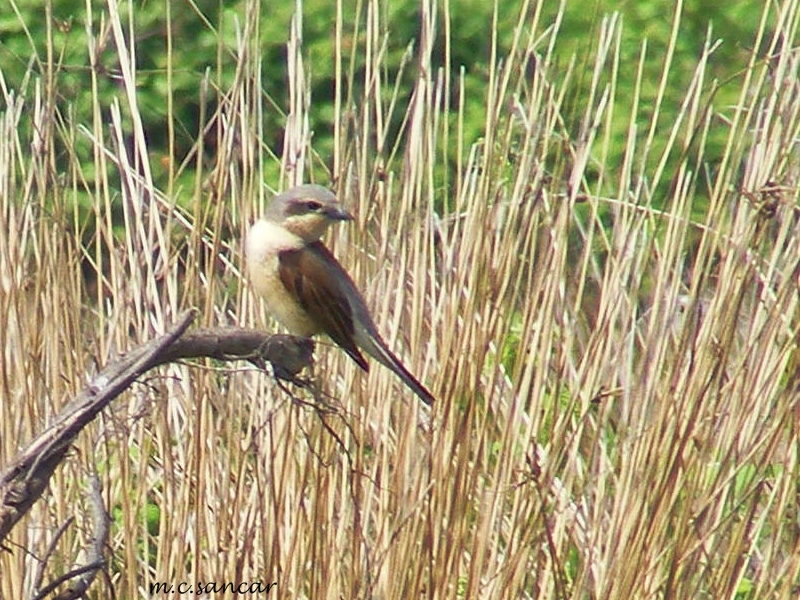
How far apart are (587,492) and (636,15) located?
358cm

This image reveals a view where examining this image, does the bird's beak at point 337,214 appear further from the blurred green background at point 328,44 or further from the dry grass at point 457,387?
the blurred green background at point 328,44

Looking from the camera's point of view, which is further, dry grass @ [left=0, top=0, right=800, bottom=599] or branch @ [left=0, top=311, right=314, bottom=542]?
dry grass @ [left=0, top=0, right=800, bottom=599]

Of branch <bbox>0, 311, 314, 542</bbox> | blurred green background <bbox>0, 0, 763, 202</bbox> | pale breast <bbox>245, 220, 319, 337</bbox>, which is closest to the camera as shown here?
branch <bbox>0, 311, 314, 542</bbox>

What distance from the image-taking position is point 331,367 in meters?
2.40

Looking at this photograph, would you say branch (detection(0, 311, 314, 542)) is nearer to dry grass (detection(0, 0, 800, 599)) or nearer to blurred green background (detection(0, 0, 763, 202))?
dry grass (detection(0, 0, 800, 599))

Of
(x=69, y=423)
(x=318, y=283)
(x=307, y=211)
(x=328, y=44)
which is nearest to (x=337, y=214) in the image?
(x=307, y=211)

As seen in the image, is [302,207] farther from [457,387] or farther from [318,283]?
[457,387]

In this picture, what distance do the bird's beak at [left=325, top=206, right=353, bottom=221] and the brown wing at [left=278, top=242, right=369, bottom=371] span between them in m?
0.15

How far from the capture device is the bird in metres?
2.30

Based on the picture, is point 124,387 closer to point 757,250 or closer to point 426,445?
point 426,445

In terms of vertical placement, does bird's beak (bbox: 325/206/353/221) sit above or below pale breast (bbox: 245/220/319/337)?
above

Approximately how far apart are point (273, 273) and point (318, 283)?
7cm

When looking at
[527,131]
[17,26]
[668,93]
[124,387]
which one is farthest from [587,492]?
[17,26]

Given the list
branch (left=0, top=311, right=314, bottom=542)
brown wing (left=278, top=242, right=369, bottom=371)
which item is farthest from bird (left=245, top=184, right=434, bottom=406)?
branch (left=0, top=311, right=314, bottom=542)
